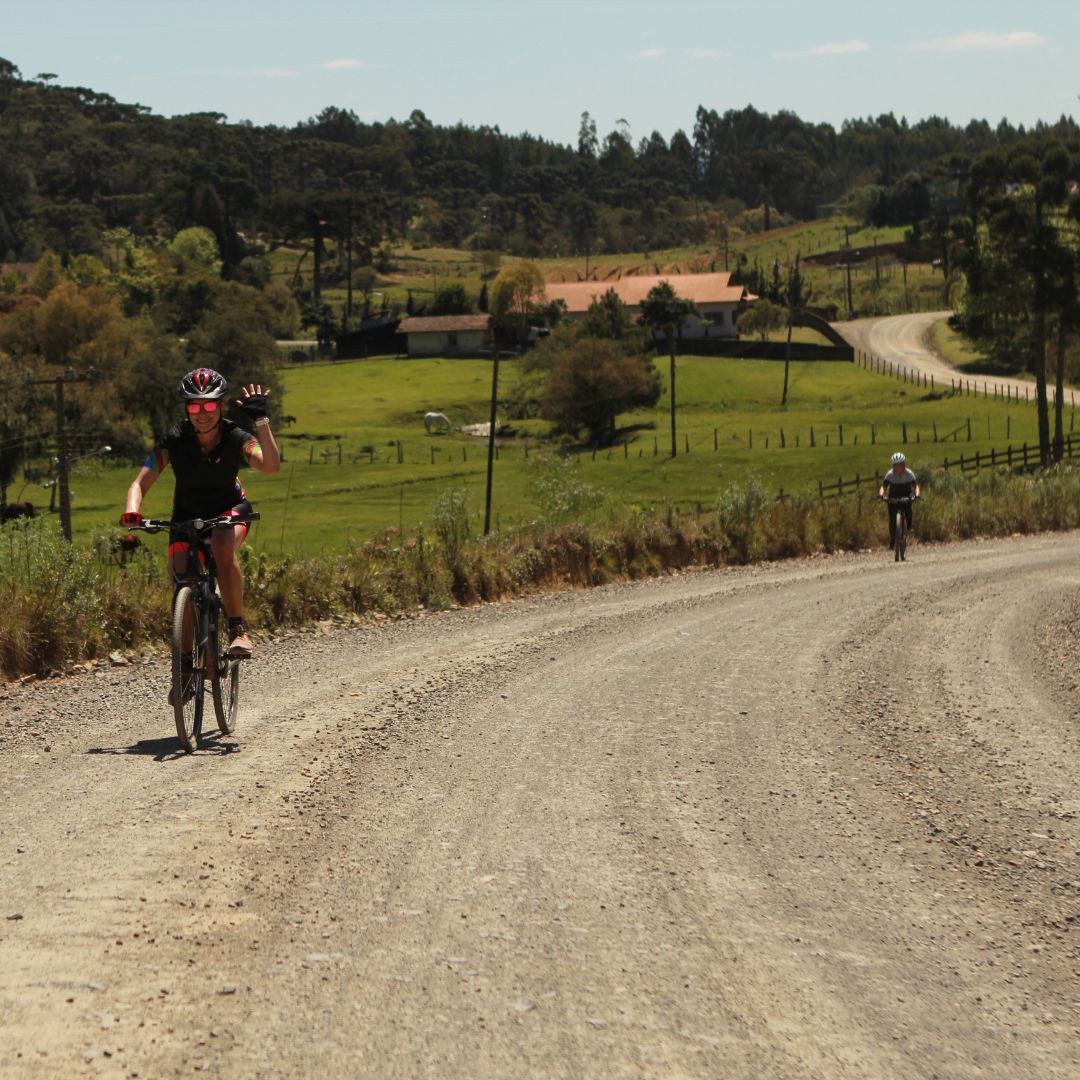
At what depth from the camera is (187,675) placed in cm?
917

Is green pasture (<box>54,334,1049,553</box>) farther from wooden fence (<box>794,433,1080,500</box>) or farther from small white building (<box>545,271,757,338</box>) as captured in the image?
small white building (<box>545,271,757,338</box>)

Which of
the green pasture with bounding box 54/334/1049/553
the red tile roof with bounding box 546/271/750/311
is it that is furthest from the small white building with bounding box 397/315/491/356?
the green pasture with bounding box 54/334/1049/553

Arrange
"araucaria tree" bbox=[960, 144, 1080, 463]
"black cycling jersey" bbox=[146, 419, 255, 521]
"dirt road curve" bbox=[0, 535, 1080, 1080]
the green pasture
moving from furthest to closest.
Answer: the green pasture, "araucaria tree" bbox=[960, 144, 1080, 463], "black cycling jersey" bbox=[146, 419, 255, 521], "dirt road curve" bbox=[0, 535, 1080, 1080]

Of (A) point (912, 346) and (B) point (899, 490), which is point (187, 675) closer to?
(B) point (899, 490)

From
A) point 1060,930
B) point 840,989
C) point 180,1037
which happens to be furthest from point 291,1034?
point 1060,930

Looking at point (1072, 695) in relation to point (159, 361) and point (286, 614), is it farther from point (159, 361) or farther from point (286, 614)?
point (159, 361)

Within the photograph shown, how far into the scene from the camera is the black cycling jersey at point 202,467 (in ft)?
30.5

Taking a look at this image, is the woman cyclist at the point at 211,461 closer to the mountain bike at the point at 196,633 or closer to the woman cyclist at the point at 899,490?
the mountain bike at the point at 196,633

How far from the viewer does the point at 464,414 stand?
357 ft

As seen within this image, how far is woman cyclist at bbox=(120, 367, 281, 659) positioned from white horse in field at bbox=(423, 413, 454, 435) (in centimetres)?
9268

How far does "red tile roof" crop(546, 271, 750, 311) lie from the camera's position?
144 m

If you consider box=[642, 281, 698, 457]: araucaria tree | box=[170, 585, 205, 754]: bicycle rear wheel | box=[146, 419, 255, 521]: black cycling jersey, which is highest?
box=[642, 281, 698, 457]: araucaria tree

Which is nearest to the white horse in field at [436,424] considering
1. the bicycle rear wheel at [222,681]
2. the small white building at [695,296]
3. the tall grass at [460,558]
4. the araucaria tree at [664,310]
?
the araucaria tree at [664,310]

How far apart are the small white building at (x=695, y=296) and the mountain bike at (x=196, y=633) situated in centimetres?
13234
